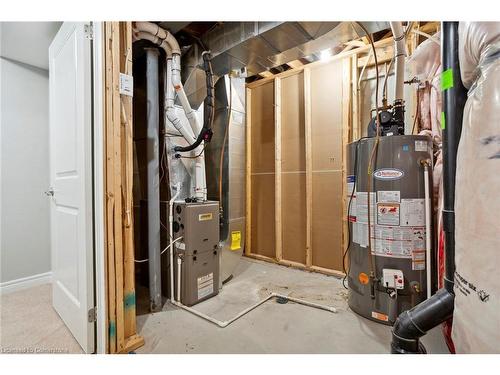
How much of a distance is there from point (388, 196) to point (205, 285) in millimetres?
1617

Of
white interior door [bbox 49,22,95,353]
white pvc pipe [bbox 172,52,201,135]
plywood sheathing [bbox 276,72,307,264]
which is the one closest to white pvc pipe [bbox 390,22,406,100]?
plywood sheathing [bbox 276,72,307,264]

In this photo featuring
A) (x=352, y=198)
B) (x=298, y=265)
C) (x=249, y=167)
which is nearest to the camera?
(x=352, y=198)

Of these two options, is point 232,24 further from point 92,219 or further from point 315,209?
point 315,209

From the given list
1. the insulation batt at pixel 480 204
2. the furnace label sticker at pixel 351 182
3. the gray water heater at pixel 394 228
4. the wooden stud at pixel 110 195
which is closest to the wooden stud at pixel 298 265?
the gray water heater at pixel 394 228

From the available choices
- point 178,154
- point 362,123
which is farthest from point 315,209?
point 178,154

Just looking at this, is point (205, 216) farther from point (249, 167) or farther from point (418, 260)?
point (418, 260)

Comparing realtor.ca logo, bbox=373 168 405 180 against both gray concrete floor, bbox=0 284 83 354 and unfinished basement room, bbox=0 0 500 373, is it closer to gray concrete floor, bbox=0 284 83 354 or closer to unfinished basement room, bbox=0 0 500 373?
unfinished basement room, bbox=0 0 500 373

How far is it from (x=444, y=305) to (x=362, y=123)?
6.82 feet

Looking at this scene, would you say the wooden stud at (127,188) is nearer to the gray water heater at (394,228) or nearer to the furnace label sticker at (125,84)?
the furnace label sticker at (125,84)

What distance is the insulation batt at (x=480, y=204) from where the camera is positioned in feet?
2.51

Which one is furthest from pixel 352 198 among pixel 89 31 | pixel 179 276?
pixel 89 31

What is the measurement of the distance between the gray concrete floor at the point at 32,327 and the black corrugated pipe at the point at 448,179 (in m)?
1.86

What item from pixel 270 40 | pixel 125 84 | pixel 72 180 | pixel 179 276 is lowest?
pixel 179 276

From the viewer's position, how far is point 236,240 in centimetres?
270
